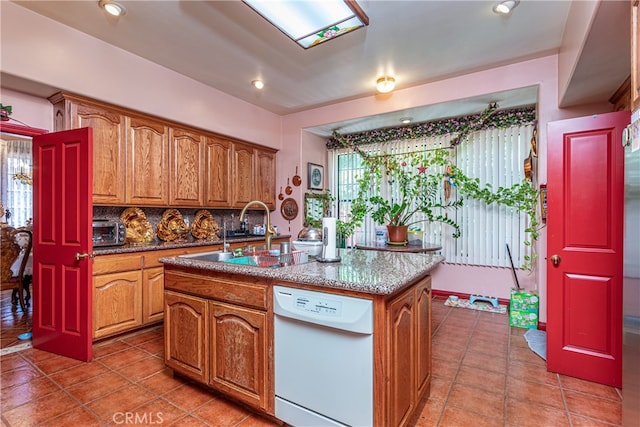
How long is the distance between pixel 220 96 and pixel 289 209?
1.90m

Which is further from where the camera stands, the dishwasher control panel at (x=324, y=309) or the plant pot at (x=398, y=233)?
the plant pot at (x=398, y=233)

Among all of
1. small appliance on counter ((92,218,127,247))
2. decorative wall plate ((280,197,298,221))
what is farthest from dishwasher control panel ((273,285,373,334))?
decorative wall plate ((280,197,298,221))

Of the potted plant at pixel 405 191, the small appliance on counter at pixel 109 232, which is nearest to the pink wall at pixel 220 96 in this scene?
the potted plant at pixel 405 191

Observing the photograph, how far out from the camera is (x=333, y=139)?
515 centimetres

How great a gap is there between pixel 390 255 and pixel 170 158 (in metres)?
2.76

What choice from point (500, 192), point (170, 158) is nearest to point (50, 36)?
point (170, 158)

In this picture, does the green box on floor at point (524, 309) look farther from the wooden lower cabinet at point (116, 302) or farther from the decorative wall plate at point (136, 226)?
the decorative wall plate at point (136, 226)

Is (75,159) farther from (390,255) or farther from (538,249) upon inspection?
(538,249)

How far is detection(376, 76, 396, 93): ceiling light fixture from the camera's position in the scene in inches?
136

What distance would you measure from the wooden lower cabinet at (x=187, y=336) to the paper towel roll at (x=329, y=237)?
0.84 m

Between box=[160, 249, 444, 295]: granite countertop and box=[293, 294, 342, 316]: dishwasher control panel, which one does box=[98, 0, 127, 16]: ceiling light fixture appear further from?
box=[293, 294, 342, 316]: dishwasher control panel

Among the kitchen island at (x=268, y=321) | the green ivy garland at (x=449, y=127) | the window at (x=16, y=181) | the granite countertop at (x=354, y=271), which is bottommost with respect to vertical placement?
the kitchen island at (x=268, y=321)

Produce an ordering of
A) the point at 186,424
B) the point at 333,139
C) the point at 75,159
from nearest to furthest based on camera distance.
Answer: the point at 186,424, the point at 75,159, the point at 333,139

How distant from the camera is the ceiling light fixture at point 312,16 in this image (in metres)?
2.00
